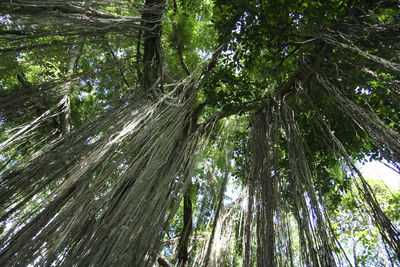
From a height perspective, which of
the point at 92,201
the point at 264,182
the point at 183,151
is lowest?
the point at 92,201

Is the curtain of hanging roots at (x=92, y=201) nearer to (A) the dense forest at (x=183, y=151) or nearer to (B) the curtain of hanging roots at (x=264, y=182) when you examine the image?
(A) the dense forest at (x=183, y=151)

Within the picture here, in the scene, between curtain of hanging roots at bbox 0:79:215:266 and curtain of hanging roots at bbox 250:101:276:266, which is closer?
curtain of hanging roots at bbox 0:79:215:266

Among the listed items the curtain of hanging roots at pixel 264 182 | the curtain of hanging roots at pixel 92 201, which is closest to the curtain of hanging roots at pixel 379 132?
the curtain of hanging roots at pixel 264 182

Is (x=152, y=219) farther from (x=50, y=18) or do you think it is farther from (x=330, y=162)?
(x=330, y=162)

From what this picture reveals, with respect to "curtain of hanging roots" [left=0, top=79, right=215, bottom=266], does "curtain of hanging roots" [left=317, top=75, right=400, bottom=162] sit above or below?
above

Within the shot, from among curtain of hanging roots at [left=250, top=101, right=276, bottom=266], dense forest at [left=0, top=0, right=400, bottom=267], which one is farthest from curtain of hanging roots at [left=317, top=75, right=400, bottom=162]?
curtain of hanging roots at [left=250, top=101, right=276, bottom=266]

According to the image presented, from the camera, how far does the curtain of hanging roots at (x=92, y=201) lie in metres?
0.91

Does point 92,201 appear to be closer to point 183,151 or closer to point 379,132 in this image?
point 183,151

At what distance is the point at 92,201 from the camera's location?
3.56ft

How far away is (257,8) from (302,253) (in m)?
1.53

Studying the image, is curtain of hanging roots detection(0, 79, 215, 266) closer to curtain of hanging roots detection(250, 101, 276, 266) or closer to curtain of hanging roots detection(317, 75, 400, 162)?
curtain of hanging roots detection(250, 101, 276, 266)

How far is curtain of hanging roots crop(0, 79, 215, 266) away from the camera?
35.9 inches

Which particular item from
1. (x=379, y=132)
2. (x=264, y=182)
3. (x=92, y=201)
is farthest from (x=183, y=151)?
(x=379, y=132)

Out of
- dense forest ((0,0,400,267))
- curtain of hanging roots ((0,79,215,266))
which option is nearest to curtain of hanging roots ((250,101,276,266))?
dense forest ((0,0,400,267))
